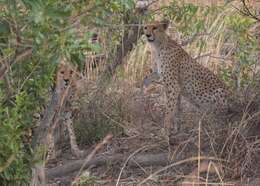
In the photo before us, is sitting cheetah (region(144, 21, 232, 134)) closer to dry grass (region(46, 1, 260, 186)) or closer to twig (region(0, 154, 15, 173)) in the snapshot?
dry grass (region(46, 1, 260, 186))

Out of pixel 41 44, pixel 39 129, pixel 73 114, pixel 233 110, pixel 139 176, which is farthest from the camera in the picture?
pixel 73 114

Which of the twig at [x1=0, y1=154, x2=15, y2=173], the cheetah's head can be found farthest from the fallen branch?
the twig at [x1=0, y1=154, x2=15, y2=173]

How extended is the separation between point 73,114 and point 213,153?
66.6 inches

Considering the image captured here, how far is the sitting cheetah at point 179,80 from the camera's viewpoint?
6039 mm

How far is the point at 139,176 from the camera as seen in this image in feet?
16.3

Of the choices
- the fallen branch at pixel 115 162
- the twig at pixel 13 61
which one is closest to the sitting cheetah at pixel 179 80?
the fallen branch at pixel 115 162

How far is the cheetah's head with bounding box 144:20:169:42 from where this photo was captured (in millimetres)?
6207

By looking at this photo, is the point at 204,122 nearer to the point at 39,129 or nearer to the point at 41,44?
the point at 39,129

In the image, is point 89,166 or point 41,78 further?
point 89,166

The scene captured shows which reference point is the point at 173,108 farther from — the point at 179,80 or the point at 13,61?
the point at 13,61

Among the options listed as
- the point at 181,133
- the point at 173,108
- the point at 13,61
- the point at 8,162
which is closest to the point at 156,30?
the point at 173,108

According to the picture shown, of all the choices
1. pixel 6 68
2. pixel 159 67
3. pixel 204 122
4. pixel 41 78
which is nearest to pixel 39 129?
pixel 41 78

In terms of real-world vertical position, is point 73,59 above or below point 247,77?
above

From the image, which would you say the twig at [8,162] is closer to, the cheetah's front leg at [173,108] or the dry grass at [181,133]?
the dry grass at [181,133]
